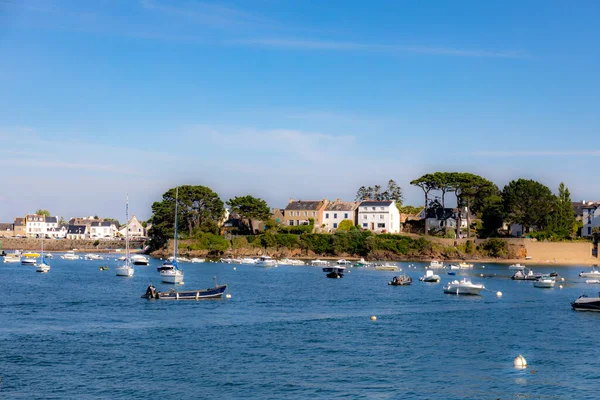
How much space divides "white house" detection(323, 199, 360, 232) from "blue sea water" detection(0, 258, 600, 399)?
7799cm

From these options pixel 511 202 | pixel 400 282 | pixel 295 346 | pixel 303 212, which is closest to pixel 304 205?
pixel 303 212

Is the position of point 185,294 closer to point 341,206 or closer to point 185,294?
point 185,294

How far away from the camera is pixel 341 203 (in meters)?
157

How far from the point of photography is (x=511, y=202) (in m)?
134

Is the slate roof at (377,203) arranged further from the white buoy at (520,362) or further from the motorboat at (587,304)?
the white buoy at (520,362)

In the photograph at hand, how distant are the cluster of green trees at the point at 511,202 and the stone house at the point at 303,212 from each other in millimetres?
22611

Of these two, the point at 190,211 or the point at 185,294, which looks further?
the point at 190,211

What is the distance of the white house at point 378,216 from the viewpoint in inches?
5817

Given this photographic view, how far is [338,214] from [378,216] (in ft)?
31.3

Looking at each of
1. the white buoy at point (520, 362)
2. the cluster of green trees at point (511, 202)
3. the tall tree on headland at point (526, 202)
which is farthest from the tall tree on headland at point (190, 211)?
the white buoy at point (520, 362)

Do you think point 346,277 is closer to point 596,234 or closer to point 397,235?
point 397,235

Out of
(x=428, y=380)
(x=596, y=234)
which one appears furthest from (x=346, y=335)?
(x=596, y=234)

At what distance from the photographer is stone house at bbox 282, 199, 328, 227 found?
154625mm

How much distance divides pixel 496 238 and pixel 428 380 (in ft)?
345
